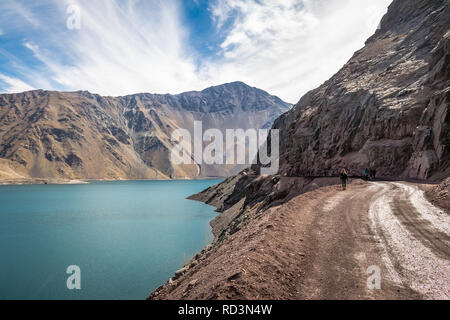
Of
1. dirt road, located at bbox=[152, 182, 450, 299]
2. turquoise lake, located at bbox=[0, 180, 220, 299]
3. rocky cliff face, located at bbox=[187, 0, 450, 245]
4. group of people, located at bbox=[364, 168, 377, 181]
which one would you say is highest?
rocky cliff face, located at bbox=[187, 0, 450, 245]

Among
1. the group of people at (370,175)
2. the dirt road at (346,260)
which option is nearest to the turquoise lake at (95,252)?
the dirt road at (346,260)

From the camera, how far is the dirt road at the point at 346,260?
237 inches

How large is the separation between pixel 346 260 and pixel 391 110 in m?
32.0

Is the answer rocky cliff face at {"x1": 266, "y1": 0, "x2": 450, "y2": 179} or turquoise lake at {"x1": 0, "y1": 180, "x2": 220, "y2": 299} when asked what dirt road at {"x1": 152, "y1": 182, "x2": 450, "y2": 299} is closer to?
rocky cliff face at {"x1": 266, "y1": 0, "x2": 450, "y2": 179}

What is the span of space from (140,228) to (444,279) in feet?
168

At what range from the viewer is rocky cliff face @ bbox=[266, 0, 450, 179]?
2598 centimetres

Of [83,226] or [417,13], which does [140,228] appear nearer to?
[83,226]

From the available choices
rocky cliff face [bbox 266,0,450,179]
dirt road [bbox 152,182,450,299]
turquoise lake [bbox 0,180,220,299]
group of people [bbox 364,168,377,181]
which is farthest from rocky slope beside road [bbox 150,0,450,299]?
turquoise lake [bbox 0,180,220,299]

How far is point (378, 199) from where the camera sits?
1597 centimetres

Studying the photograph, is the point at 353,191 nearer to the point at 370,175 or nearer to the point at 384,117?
the point at 370,175

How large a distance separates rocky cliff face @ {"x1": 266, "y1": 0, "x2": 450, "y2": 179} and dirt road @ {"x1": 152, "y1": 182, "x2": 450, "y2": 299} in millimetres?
15420

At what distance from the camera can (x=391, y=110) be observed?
106ft

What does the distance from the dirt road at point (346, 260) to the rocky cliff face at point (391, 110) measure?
15.4 meters

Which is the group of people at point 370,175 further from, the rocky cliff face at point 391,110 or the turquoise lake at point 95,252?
the turquoise lake at point 95,252
